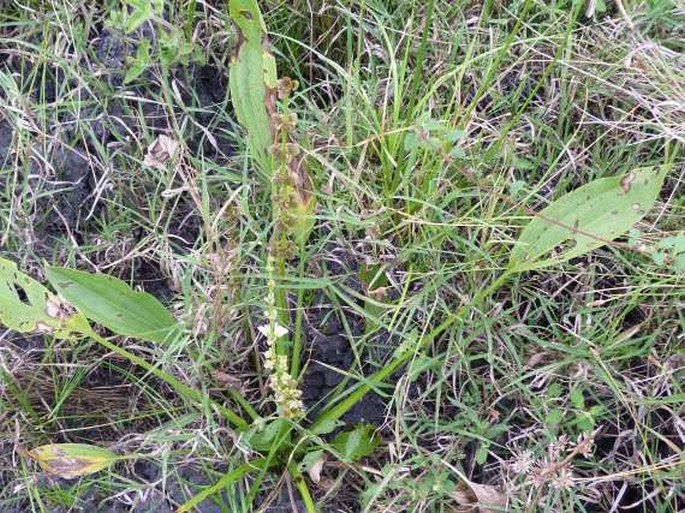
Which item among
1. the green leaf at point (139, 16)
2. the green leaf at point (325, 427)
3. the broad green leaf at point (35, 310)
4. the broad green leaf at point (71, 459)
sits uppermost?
the green leaf at point (139, 16)

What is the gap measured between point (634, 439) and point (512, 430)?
0.20 metres

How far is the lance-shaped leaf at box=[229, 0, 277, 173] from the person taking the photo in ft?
4.35

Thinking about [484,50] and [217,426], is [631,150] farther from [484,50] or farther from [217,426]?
[217,426]

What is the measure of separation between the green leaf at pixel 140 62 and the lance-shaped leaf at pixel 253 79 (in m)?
0.23

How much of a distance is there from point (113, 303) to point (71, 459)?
0.85 feet

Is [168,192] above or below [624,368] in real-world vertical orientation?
above

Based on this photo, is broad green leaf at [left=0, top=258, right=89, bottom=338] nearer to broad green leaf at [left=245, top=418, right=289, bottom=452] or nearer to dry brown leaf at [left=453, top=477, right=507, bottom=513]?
broad green leaf at [left=245, top=418, right=289, bottom=452]

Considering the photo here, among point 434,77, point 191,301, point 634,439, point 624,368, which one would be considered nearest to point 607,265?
point 624,368

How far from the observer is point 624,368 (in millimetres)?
1382

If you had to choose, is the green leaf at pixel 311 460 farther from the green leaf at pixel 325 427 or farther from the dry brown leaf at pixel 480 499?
the dry brown leaf at pixel 480 499

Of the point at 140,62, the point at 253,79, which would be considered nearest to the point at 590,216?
the point at 253,79

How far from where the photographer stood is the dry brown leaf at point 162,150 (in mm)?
1388

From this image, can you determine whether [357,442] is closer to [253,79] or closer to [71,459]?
[71,459]

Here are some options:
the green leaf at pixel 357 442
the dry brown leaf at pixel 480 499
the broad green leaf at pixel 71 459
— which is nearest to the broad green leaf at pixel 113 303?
the broad green leaf at pixel 71 459
